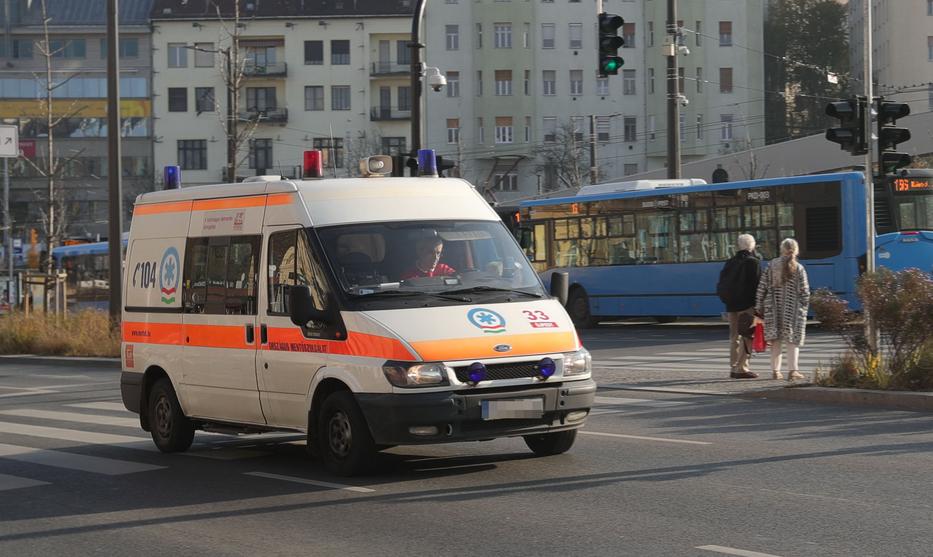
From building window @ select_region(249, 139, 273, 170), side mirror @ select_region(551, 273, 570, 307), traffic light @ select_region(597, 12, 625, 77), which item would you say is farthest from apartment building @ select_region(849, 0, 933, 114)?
side mirror @ select_region(551, 273, 570, 307)

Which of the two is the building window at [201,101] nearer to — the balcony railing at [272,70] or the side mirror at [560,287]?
the balcony railing at [272,70]

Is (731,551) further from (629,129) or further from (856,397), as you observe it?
(629,129)

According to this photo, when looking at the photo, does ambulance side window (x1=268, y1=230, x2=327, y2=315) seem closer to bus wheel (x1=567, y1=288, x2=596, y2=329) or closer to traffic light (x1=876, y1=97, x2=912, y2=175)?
traffic light (x1=876, y1=97, x2=912, y2=175)

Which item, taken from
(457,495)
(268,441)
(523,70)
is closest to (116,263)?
(268,441)

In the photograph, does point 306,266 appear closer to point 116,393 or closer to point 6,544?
point 6,544

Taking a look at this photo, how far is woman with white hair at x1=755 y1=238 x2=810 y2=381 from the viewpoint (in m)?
17.9

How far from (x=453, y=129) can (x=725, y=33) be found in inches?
734

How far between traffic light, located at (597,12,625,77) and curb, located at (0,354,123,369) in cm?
977

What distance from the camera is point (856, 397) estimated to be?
15367 millimetres

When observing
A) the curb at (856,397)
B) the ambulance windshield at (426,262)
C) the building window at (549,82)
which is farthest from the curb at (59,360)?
the building window at (549,82)

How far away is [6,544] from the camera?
345 inches

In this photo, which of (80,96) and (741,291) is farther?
(80,96)

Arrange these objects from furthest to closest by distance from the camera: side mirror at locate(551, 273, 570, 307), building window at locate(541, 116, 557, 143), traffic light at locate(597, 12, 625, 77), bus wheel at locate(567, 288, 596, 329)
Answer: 1. building window at locate(541, 116, 557, 143)
2. bus wheel at locate(567, 288, 596, 329)
3. traffic light at locate(597, 12, 625, 77)
4. side mirror at locate(551, 273, 570, 307)

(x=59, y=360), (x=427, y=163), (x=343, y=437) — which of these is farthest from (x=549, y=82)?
(x=343, y=437)
